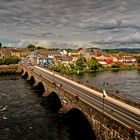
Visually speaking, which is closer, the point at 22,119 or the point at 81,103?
the point at 81,103

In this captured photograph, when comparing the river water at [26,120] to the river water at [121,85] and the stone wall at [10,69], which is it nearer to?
the river water at [121,85]

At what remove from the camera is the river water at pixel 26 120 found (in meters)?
50.3

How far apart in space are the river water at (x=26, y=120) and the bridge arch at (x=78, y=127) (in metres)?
1.77

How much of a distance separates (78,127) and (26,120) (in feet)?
39.5

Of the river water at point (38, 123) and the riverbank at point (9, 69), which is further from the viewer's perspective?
the riverbank at point (9, 69)

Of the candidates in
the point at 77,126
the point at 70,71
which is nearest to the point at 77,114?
the point at 77,126

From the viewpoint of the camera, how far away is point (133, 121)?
38.3 metres

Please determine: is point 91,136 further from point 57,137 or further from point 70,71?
point 70,71

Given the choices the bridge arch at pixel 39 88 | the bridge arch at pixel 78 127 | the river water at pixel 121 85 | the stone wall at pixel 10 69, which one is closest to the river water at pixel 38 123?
the bridge arch at pixel 78 127

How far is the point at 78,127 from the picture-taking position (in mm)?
53875

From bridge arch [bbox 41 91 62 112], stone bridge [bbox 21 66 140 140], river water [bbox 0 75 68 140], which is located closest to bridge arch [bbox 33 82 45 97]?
river water [bbox 0 75 68 140]

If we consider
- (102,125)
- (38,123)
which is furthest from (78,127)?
(102,125)

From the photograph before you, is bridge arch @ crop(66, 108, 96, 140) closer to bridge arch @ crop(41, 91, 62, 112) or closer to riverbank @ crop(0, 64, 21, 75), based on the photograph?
bridge arch @ crop(41, 91, 62, 112)

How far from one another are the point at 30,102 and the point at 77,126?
27.0 m
